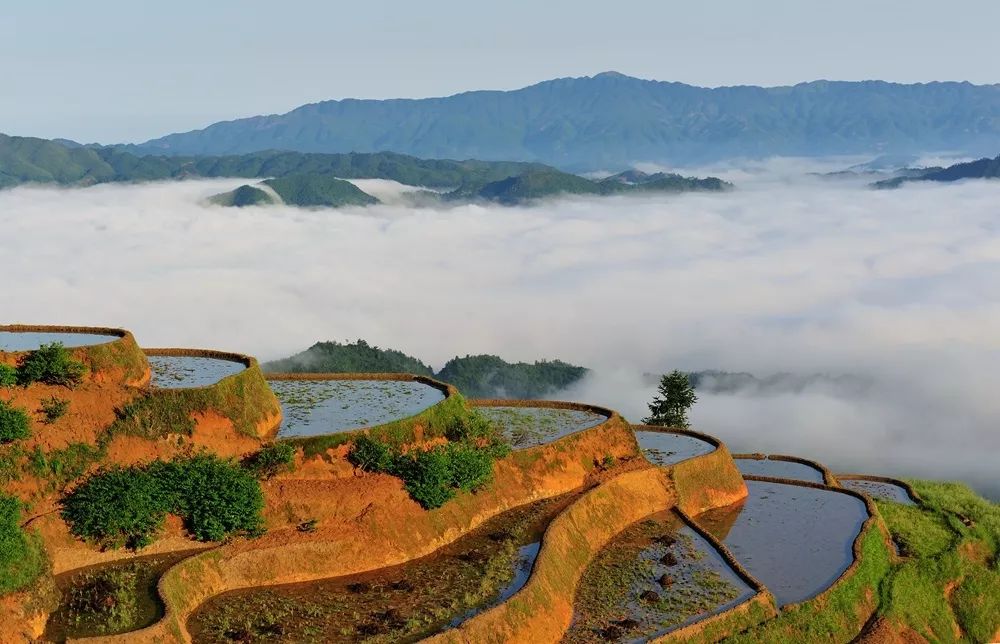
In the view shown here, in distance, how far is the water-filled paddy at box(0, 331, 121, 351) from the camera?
44969 millimetres

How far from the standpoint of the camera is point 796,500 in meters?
55.2

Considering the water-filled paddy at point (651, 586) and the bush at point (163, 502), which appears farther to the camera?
the bush at point (163, 502)

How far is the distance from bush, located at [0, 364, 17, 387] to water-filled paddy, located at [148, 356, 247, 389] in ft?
20.2

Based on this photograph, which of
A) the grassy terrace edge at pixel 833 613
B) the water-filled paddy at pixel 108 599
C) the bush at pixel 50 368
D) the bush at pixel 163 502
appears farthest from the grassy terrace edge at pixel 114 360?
the grassy terrace edge at pixel 833 613

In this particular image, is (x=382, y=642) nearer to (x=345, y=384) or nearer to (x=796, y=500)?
(x=345, y=384)

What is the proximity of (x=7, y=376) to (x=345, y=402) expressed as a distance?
16579mm

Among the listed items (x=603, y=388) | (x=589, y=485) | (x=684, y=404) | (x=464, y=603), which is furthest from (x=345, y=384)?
(x=603, y=388)

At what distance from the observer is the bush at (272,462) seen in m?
41.0

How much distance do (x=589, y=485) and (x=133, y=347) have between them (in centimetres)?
2198

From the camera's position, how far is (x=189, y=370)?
4978cm

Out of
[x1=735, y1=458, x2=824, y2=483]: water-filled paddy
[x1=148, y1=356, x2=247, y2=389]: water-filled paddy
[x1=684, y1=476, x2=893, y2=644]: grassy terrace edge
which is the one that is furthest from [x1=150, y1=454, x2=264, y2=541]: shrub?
[x1=735, y1=458, x2=824, y2=483]: water-filled paddy

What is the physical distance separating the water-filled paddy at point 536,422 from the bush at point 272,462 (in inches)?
493

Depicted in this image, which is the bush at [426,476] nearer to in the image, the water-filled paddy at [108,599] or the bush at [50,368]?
the water-filled paddy at [108,599]

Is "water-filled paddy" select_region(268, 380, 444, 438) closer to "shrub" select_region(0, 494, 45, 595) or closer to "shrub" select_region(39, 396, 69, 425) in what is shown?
"shrub" select_region(39, 396, 69, 425)
